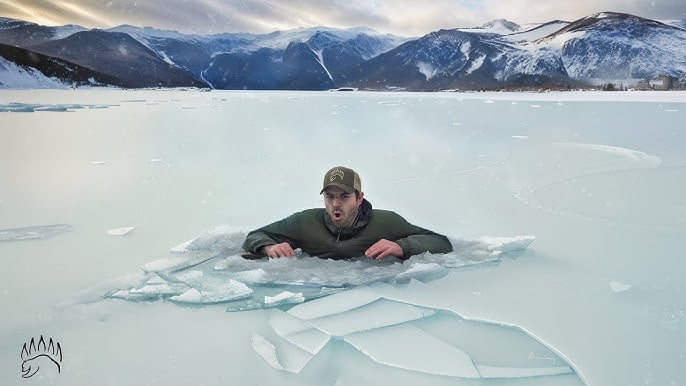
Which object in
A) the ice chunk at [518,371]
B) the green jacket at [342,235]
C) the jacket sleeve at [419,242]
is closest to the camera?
the ice chunk at [518,371]

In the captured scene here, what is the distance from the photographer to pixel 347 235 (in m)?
4.63

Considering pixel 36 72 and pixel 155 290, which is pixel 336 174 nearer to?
pixel 155 290

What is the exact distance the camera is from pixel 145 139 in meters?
16.0

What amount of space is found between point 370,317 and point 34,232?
3933 millimetres

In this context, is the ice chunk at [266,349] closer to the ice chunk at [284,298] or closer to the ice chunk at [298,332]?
the ice chunk at [298,332]

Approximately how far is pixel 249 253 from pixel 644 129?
16.8 metres

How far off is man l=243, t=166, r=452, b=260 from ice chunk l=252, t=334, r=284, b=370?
4.25ft

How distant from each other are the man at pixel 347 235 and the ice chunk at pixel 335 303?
61 centimetres

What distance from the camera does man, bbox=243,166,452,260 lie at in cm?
439

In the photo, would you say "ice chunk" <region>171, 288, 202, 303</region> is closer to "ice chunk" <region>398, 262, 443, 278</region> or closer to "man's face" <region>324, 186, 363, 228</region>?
"man's face" <region>324, 186, 363, 228</region>

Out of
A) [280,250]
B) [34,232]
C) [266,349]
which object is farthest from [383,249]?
[34,232]

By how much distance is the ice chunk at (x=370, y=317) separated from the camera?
124 inches

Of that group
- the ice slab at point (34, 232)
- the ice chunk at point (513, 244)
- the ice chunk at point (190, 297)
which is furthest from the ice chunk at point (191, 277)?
the ice chunk at point (513, 244)

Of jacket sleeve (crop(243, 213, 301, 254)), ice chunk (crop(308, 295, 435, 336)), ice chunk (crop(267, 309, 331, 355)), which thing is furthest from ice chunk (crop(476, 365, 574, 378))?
jacket sleeve (crop(243, 213, 301, 254))
